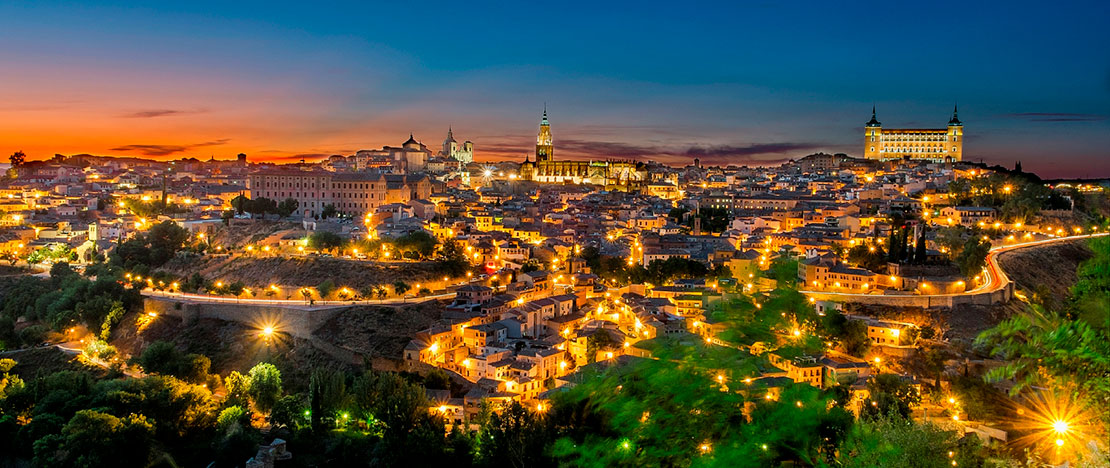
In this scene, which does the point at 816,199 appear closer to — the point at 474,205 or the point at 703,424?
the point at 474,205

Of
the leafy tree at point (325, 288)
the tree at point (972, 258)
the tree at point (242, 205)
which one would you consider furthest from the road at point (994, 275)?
the tree at point (242, 205)

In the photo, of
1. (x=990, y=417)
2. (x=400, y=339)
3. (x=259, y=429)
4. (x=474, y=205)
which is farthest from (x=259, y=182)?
(x=990, y=417)

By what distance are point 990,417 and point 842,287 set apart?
6.42 metres

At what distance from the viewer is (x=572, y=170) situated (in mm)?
55656

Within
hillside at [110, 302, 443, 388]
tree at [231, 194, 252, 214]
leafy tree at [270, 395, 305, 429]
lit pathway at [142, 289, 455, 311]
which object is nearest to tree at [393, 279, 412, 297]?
lit pathway at [142, 289, 455, 311]

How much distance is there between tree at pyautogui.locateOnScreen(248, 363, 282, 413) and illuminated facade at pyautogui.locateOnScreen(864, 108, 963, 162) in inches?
1757

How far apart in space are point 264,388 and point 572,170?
41821 mm

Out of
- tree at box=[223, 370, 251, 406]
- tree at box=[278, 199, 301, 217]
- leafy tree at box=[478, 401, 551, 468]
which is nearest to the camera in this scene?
leafy tree at box=[478, 401, 551, 468]

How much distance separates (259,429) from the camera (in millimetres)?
14086

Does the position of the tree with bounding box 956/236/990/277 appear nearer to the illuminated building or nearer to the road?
the road

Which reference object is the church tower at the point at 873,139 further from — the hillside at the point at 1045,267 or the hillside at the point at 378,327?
the hillside at the point at 378,327

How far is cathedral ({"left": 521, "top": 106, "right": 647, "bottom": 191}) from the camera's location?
5269cm

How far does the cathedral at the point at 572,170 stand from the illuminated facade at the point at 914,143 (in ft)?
51.9

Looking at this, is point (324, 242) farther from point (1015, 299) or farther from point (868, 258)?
point (1015, 299)
